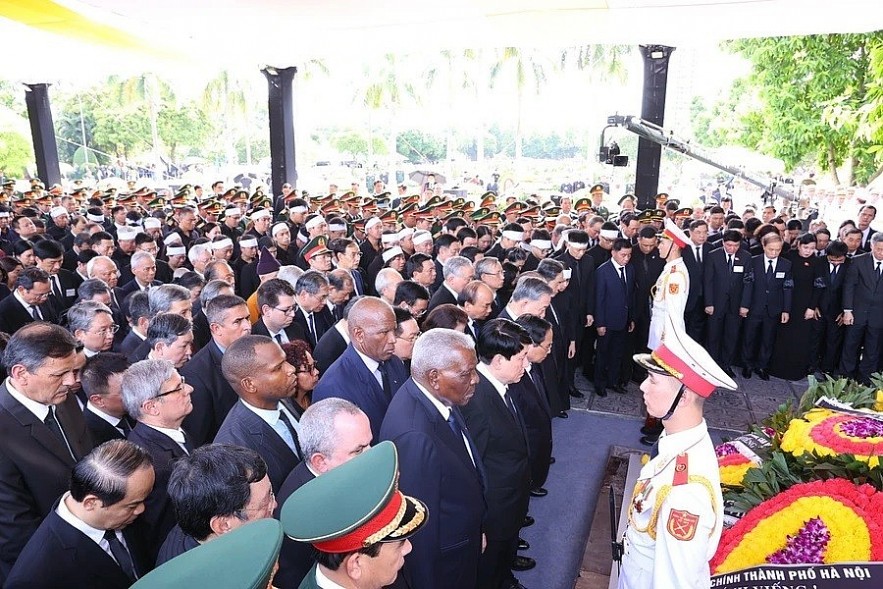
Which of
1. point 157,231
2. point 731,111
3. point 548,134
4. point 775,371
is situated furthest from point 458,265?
point 548,134

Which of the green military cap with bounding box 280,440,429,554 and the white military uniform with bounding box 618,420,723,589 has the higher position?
the green military cap with bounding box 280,440,429,554

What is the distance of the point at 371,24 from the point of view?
8164 mm

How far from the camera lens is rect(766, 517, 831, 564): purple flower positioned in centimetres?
258

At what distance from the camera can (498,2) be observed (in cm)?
665

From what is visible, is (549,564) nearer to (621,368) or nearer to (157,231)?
(621,368)

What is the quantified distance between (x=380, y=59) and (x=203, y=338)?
28.5m

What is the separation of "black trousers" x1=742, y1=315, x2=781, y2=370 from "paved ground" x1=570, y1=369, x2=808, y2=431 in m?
0.25

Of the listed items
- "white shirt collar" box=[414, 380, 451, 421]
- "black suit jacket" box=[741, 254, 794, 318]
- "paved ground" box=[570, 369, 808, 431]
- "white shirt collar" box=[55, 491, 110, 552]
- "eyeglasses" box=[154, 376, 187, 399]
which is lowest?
"paved ground" box=[570, 369, 808, 431]

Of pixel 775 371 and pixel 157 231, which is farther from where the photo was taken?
pixel 157 231

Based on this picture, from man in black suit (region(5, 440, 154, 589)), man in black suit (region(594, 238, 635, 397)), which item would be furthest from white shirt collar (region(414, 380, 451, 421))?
man in black suit (region(594, 238, 635, 397))

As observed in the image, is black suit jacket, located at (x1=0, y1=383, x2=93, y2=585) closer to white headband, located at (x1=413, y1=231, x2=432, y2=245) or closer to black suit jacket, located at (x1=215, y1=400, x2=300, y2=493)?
black suit jacket, located at (x1=215, y1=400, x2=300, y2=493)

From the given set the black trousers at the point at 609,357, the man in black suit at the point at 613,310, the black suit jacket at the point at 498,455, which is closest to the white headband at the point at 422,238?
the man in black suit at the point at 613,310

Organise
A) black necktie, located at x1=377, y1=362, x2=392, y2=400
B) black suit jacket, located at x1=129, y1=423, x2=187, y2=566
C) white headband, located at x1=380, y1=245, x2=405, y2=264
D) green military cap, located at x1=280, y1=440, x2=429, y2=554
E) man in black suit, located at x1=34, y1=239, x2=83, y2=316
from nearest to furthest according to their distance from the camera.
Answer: green military cap, located at x1=280, y1=440, x2=429, y2=554, black suit jacket, located at x1=129, y1=423, x2=187, y2=566, black necktie, located at x1=377, y1=362, x2=392, y2=400, man in black suit, located at x1=34, y1=239, x2=83, y2=316, white headband, located at x1=380, y1=245, x2=405, y2=264

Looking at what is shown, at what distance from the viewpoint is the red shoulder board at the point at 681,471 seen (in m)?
2.37
